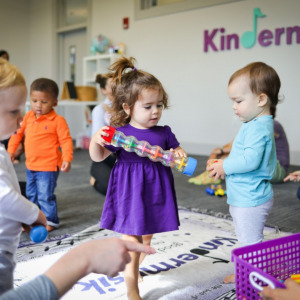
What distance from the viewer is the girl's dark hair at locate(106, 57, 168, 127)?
1.20m

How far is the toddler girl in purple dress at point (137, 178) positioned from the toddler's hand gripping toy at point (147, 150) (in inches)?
1.3

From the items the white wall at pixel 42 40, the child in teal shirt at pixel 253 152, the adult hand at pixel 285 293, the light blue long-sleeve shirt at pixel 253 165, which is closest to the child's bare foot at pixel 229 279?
the child in teal shirt at pixel 253 152

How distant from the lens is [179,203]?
93.4 inches

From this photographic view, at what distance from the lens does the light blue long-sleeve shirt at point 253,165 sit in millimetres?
1189

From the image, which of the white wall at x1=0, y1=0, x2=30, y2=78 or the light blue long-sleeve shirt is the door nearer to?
the white wall at x1=0, y1=0, x2=30, y2=78

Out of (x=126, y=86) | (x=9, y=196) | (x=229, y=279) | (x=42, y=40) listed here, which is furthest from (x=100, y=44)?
(x=9, y=196)

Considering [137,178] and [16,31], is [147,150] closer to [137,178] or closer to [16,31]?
[137,178]

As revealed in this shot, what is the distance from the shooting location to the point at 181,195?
102 inches

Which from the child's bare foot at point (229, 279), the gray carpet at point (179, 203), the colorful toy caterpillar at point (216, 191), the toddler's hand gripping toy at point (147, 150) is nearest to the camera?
the toddler's hand gripping toy at point (147, 150)

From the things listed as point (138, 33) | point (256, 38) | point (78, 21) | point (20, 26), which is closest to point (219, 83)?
point (256, 38)

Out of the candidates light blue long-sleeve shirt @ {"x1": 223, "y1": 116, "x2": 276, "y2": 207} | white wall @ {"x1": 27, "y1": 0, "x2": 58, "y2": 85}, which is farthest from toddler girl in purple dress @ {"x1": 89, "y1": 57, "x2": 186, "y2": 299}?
white wall @ {"x1": 27, "y1": 0, "x2": 58, "y2": 85}

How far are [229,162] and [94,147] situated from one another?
46cm

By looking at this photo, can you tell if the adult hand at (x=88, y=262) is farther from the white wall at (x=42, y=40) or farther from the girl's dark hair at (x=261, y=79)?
the white wall at (x=42, y=40)

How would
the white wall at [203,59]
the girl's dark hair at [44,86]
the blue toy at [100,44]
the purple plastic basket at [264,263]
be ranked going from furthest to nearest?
the blue toy at [100,44], the white wall at [203,59], the girl's dark hair at [44,86], the purple plastic basket at [264,263]
